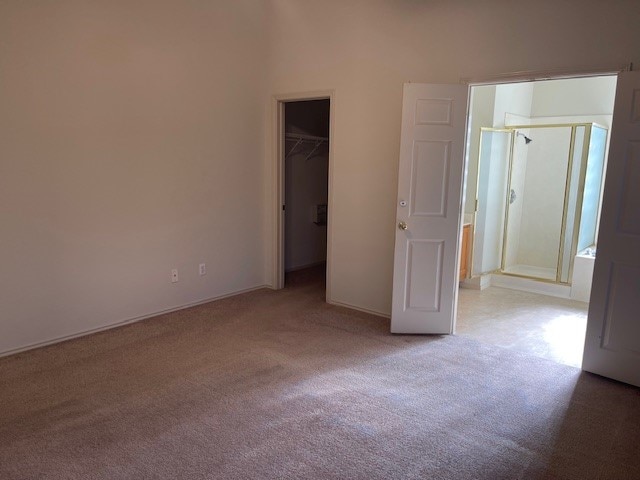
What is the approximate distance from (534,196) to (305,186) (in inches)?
118

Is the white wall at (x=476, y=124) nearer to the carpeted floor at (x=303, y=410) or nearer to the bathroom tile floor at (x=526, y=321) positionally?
the bathroom tile floor at (x=526, y=321)

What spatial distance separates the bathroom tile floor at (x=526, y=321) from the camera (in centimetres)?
377

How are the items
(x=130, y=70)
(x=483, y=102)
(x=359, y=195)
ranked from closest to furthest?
(x=130, y=70) < (x=359, y=195) < (x=483, y=102)

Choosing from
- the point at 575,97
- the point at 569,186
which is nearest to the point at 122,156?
the point at 569,186

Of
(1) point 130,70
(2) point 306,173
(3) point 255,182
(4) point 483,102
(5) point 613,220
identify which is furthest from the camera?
(2) point 306,173

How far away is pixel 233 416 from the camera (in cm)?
262

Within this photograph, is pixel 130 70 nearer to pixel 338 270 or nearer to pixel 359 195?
pixel 359 195

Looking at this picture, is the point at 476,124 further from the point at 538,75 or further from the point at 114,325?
the point at 114,325

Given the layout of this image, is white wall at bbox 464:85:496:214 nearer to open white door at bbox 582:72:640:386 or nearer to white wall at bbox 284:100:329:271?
white wall at bbox 284:100:329:271

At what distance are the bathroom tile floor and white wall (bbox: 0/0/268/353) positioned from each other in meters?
2.45

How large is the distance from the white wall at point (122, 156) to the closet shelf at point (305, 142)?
806mm

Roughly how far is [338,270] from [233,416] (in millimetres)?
2241

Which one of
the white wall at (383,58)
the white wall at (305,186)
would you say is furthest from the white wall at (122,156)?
the white wall at (305,186)

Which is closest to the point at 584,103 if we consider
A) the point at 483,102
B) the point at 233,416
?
the point at 483,102
